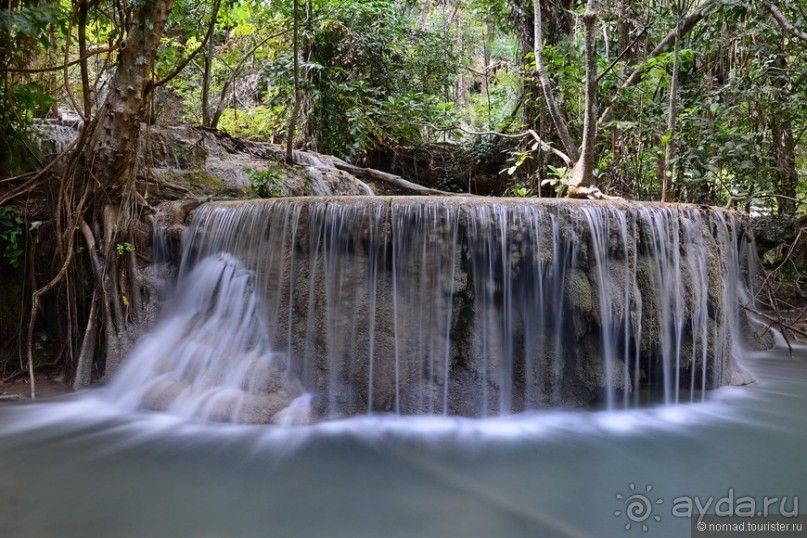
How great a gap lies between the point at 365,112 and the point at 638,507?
7.98 m

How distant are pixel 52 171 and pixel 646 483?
5.91 meters

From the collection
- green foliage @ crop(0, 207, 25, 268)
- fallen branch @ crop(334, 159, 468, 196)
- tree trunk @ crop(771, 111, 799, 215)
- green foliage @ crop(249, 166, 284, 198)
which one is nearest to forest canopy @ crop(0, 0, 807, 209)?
tree trunk @ crop(771, 111, 799, 215)

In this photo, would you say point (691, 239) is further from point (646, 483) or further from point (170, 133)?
point (170, 133)

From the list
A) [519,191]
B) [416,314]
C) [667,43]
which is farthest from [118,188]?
[667,43]

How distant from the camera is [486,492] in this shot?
10.5 feet

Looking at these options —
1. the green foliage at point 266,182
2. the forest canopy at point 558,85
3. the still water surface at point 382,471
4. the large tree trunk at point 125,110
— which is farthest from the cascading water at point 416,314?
the forest canopy at point 558,85

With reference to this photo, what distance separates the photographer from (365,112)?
9.55 metres

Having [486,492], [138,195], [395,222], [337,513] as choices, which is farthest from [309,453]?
[138,195]

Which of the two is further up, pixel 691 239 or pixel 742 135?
pixel 742 135

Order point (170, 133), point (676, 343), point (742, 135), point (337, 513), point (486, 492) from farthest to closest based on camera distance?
point (742, 135)
point (170, 133)
point (676, 343)
point (486, 492)
point (337, 513)

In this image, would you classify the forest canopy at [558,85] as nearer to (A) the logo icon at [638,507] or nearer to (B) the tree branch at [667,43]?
(B) the tree branch at [667,43]

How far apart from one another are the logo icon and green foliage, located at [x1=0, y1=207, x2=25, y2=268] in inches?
218

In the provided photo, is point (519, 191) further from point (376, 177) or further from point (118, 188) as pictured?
point (118, 188)

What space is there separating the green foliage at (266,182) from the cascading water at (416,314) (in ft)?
6.79
